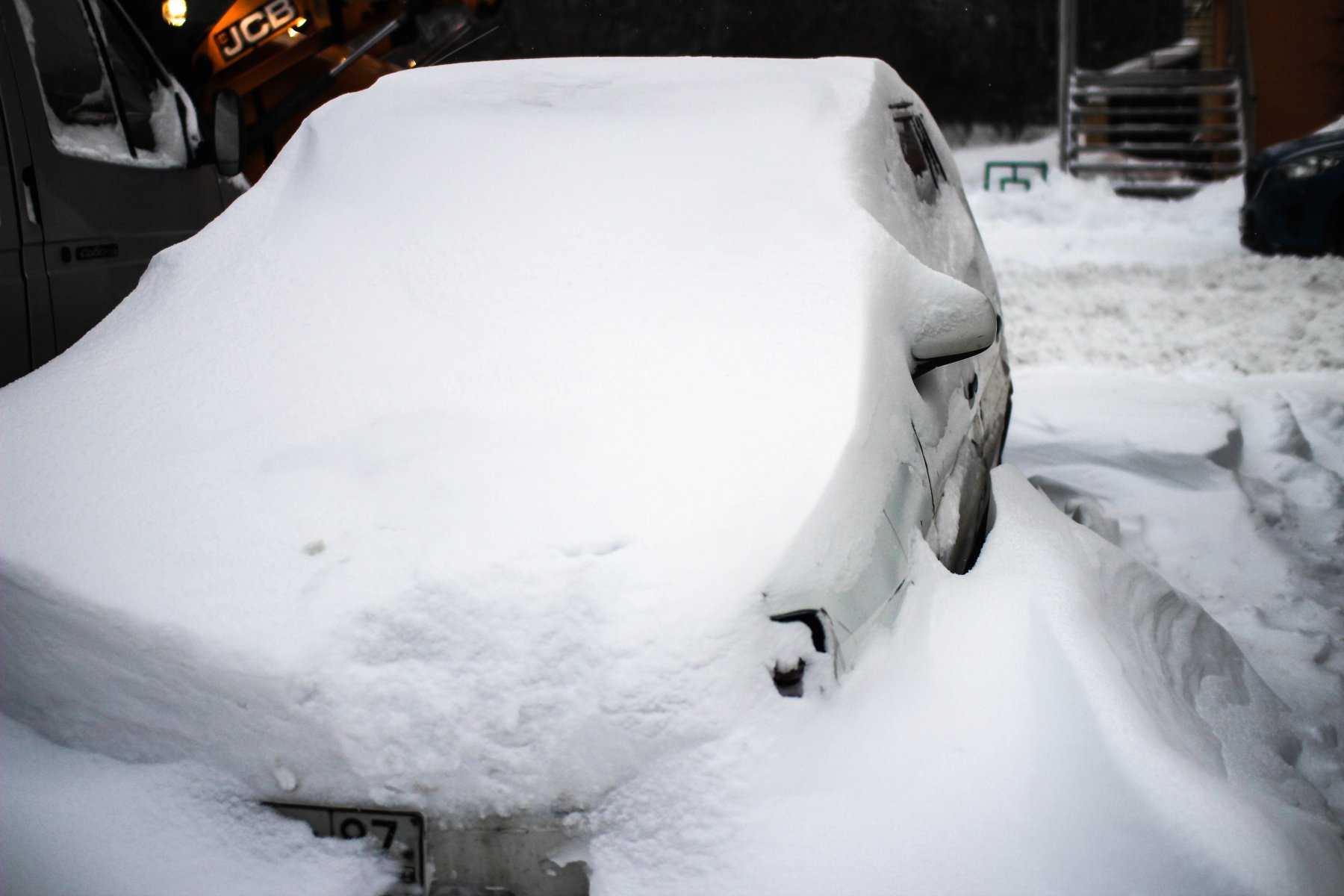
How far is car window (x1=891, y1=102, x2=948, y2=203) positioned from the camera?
10.1ft

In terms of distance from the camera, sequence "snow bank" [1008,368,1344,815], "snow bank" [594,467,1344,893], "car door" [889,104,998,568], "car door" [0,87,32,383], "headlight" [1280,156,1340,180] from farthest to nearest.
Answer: "headlight" [1280,156,1340,180] → "car door" [0,87,32,383] → "snow bank" [1008,368,1344,815] → "car door" [889,104,998,568] → "snow bank" [594,467,1344,893]

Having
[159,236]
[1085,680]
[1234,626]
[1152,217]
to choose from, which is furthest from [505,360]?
[1152,217]

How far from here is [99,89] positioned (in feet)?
13.8

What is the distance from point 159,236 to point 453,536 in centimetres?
339

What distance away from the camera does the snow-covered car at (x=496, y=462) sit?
1.53 meters

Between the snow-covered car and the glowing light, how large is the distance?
3679 mm

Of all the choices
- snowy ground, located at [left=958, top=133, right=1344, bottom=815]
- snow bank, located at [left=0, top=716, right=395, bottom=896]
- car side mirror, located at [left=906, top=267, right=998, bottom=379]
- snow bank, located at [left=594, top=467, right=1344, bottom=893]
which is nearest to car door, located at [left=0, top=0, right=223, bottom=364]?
snow bank, located at [left=0, top=716, right=395, bottom=896]

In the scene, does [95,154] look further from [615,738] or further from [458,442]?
[615,738]

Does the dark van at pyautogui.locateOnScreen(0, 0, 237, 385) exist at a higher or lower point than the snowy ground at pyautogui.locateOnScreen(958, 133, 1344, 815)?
higher

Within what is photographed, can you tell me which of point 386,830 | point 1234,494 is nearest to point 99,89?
point 386,830

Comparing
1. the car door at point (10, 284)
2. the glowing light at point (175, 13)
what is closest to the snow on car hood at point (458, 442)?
the car door at point (10, 284)

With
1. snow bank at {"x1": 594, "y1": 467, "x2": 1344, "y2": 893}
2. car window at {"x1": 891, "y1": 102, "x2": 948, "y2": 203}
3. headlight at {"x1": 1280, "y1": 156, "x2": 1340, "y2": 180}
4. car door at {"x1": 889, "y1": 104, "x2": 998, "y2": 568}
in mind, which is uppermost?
car window at {"x1": 891, "y1": 102, "x2": 948, "y2": 203}

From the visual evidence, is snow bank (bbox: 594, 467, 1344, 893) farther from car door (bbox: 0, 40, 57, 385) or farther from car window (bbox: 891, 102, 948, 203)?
car door (bbox: 0, 40, 57, 385)

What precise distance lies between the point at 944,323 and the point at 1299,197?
26.4 feet
